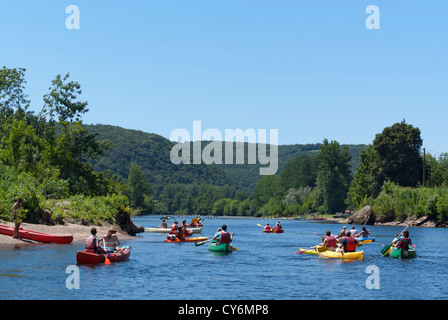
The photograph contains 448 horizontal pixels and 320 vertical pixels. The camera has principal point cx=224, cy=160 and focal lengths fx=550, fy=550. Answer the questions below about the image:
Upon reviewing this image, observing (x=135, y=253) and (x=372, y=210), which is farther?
(x=372, y=210)

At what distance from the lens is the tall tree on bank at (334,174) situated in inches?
6078

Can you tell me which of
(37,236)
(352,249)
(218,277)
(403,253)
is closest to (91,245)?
(218,277)

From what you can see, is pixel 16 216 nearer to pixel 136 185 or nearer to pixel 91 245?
pixel 91 245

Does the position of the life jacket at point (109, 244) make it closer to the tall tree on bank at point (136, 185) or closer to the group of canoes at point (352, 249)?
the group of canoes at point (352, 249)

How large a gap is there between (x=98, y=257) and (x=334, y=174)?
131 metres

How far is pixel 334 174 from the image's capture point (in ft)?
509

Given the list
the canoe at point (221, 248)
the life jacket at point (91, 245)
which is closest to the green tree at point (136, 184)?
the canoe at point (221, 248)

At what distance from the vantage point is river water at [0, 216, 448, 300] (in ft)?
73.2

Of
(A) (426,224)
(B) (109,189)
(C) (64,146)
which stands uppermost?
(C) (64,146)

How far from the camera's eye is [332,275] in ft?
93.1

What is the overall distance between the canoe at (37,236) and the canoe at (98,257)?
9.15 metres
